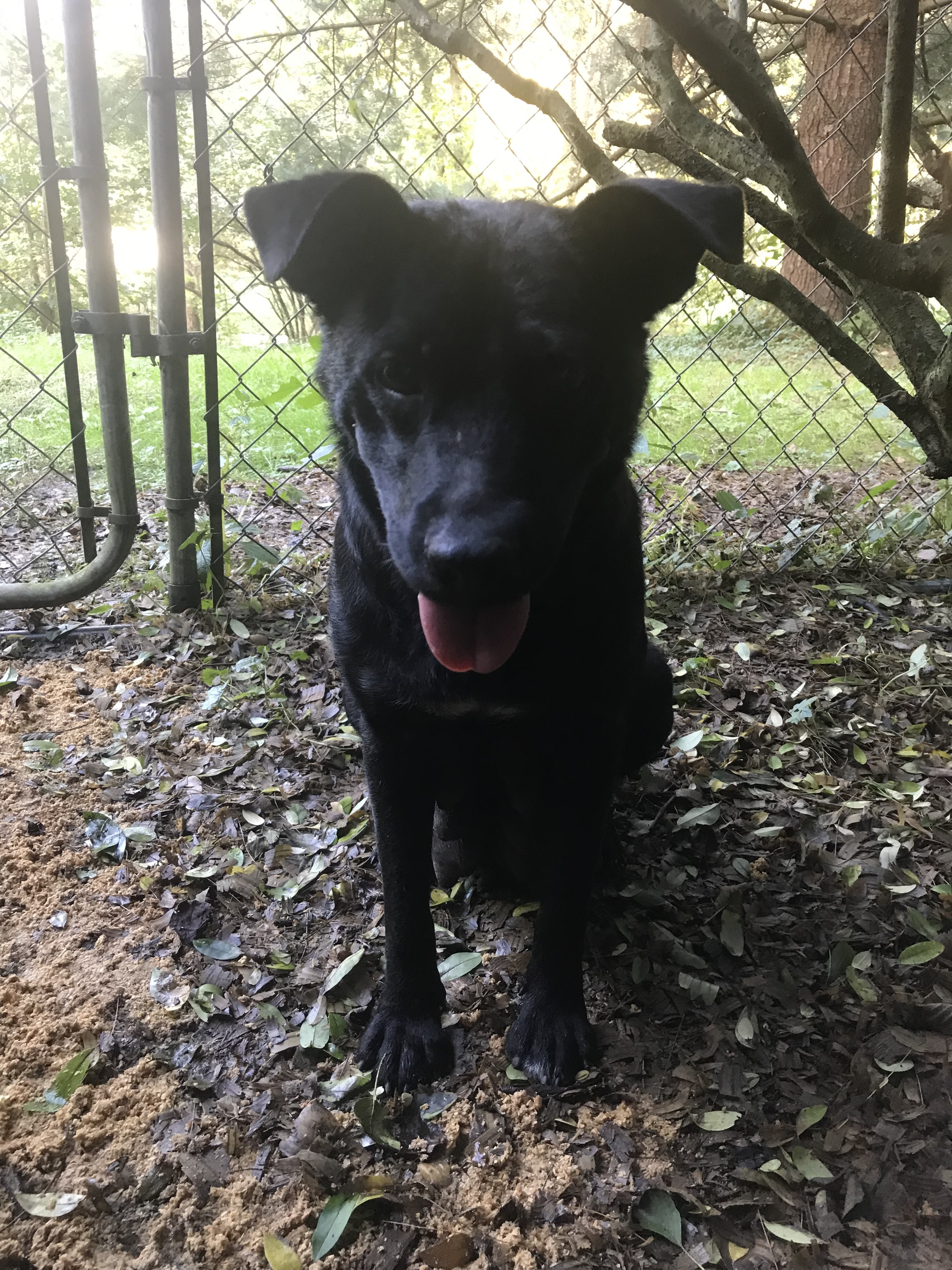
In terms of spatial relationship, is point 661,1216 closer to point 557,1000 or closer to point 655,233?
point 557,1000

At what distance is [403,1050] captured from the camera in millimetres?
1646

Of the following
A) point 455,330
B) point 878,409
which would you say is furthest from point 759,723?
point 878,409

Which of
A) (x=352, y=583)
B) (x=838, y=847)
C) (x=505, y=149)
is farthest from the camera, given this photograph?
(x=505, y=149)

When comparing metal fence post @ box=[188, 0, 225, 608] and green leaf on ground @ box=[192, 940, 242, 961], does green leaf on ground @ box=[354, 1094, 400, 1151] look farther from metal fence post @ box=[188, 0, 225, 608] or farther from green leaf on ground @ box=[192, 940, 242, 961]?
metal fence post @ box=[188, 0, 225, 608]

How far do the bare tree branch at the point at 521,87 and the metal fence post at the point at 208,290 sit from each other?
706 millimetres

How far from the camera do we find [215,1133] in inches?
58.9

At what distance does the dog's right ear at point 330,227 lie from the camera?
1.36m

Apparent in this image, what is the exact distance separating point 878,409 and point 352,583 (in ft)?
14.3

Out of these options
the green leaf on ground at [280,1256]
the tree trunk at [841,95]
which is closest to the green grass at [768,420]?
the tree trunk at [841,95]

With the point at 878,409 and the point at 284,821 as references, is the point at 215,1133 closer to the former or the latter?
the point at 284,821

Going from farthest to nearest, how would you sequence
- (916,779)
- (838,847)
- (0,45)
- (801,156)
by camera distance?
(0,45) → (916,779) → (838,847) → (801,156)

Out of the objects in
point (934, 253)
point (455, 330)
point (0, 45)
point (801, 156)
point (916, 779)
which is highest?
point (0, 45)

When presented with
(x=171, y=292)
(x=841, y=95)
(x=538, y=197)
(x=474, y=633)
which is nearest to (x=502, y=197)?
(x=538, y=197)

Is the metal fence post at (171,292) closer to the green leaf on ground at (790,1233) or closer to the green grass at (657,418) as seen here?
the green grass at (657,418)
